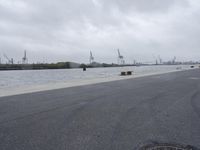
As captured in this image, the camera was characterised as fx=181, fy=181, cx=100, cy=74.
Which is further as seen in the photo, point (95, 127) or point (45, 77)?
point (45, 77)

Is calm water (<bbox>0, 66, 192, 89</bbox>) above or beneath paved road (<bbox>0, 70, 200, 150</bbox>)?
beneath

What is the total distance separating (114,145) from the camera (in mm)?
3189

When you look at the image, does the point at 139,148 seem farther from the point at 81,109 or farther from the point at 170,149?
the point at 81,109

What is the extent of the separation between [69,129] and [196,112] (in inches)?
149

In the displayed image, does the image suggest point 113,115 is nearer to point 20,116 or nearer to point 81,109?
point 81,109

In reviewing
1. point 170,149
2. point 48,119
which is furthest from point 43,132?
point 170,149

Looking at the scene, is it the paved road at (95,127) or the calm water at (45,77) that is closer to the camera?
the paved road at (95,127)

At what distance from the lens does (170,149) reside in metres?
2.99

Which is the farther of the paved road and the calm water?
the calm water

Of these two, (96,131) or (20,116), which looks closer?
(96,131)

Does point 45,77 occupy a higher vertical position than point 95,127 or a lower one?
lower

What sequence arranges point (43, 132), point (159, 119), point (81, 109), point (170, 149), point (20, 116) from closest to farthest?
point (170, 149)
point (43, 132)
point (159, 119)
point (20, 116)
point (81, 109)

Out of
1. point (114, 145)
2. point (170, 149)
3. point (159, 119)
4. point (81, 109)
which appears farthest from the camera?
point (81, 109)

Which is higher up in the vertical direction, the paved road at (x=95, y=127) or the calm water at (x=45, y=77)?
the paved road at (x=95, y=127)
